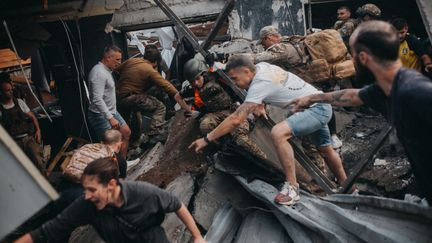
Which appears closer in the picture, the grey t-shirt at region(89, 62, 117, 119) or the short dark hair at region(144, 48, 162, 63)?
the grey t-shirt at region(89, 62, 117, 119)

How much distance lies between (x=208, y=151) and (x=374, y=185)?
2204mm

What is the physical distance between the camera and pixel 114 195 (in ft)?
9.73

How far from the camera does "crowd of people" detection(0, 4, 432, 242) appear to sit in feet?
8.28

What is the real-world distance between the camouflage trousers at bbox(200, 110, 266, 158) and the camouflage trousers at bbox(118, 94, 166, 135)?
6.26ft

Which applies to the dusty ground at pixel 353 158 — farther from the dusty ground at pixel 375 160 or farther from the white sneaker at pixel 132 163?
the white sneaker at pixel 132 163

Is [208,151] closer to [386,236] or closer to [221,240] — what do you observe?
[221,240]

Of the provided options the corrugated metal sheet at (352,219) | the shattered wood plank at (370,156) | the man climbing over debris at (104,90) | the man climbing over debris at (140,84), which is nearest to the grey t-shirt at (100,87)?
the man climbing over debris at (104,90)

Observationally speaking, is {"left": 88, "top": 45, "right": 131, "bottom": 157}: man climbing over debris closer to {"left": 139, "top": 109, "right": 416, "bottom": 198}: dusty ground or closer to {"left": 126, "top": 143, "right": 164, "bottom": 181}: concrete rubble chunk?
{"left": 126, "top": 143, "right": 164, "bottom": 181}: concrete rubble chunk

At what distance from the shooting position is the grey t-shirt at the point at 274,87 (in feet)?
13.3

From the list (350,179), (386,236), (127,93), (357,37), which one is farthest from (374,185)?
(127,93)

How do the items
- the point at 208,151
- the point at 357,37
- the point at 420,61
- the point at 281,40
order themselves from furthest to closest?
the point at 281,40 < the point at 420,61 < the point at 208,151 < the point at 357,37

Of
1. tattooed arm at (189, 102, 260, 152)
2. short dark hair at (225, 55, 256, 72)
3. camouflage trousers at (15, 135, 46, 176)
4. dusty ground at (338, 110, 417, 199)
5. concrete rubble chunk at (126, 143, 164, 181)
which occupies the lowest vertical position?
dusty ground at (338, 110, 417, 199)

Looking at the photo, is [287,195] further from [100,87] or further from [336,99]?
[100,87]

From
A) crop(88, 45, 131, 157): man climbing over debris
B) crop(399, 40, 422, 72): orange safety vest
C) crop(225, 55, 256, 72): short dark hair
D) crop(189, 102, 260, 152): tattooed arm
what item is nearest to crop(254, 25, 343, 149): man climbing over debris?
crop(399, 40, 422, 72): orange safety vest
